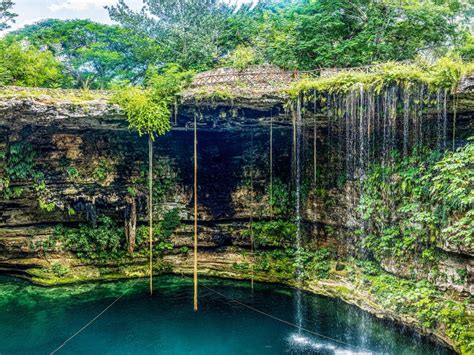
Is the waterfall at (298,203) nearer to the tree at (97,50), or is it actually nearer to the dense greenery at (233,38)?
the dense greenery at (233,38)

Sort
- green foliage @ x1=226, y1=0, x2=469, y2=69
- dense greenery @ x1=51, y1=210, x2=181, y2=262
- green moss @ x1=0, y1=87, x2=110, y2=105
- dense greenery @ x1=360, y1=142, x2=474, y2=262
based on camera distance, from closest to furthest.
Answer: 1. dense greenery @ x1=360, y1=142, x2=474, y2=262
2. green moss @ x1=0, y1=87, x2=110, y2=105
3. green foliage @ x1=226, y1=0, x2=469, y2=69
4. dense greenery @ x1=51, y1=210, x2=181, y2=262

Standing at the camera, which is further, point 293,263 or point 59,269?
point 59,269

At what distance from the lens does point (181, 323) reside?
31.5 feet

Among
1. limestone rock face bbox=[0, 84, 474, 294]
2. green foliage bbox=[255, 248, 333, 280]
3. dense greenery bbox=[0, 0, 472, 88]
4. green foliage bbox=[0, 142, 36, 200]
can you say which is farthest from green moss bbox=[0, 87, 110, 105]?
green foliage bbox=[255, 248, 333, 280]

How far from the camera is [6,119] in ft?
33.8

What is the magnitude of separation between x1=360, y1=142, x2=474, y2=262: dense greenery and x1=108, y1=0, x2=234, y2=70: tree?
8721 millimetres

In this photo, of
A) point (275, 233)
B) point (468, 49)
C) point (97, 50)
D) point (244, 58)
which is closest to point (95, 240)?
point (275, 233)

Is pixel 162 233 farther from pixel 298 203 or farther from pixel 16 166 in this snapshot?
pixel 16 166

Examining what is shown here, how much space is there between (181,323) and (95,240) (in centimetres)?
481

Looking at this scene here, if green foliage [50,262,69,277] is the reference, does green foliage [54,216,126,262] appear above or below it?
above

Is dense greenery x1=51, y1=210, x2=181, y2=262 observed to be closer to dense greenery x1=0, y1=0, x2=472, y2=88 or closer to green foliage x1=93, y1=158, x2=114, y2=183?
green foliage x1=93, y1=158, x2=114, y2=183

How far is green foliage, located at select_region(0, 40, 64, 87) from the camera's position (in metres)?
12.6

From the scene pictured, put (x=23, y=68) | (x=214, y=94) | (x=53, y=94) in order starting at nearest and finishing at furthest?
1. (x=214, y=94)
2. (x=53, y=94)
3. (x=23, y=68)

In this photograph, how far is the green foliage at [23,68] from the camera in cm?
1265
